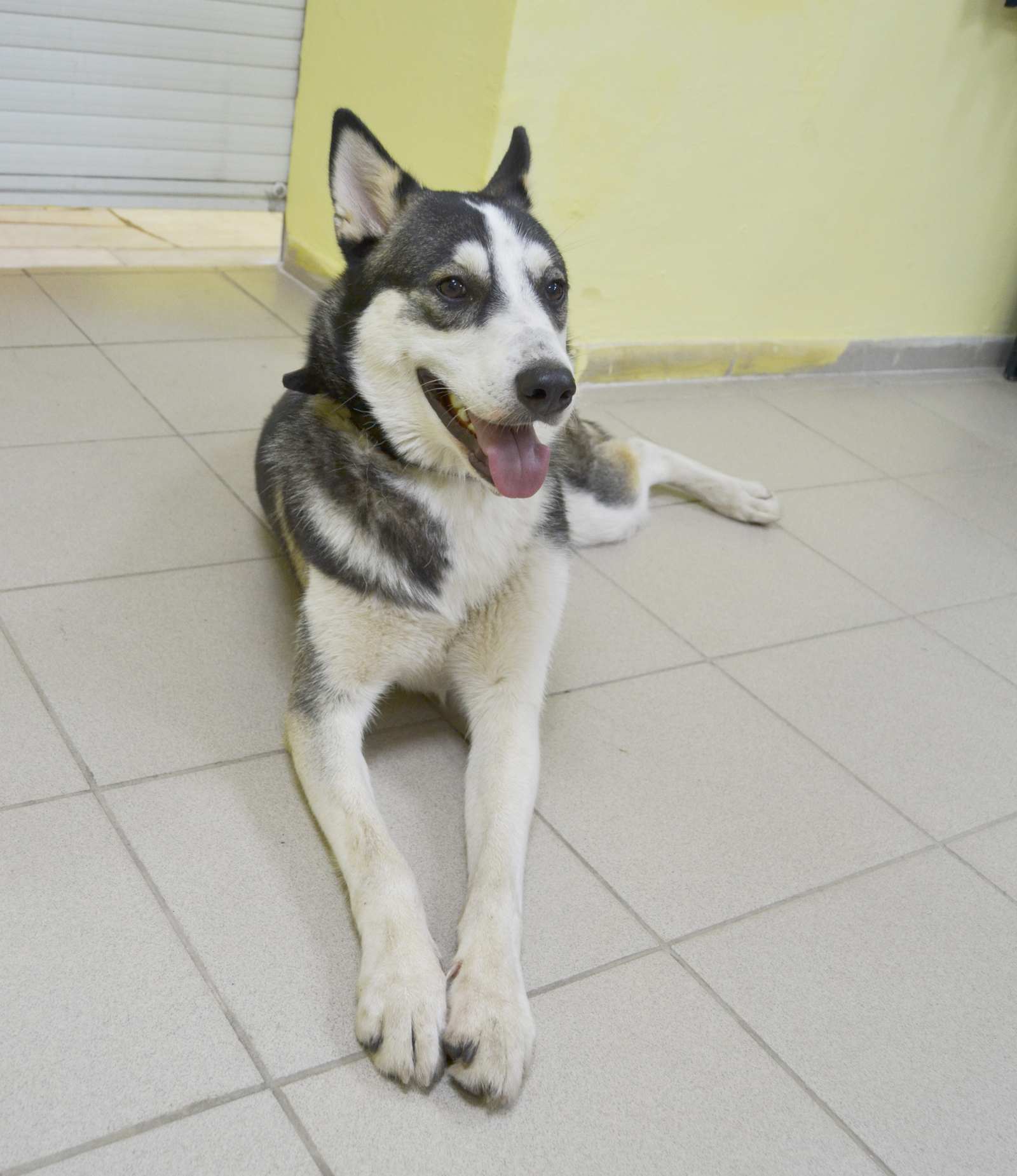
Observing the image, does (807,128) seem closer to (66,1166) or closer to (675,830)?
(675,830)

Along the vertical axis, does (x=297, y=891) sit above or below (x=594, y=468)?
below

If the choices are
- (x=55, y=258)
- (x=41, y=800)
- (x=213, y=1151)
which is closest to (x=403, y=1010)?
(x=213, y=1151)

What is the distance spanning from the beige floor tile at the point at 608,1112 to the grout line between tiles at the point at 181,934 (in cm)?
1

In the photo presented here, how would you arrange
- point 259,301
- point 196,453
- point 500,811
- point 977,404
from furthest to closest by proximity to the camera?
point 977,404
point 259,301
point 196,453
point 500,811

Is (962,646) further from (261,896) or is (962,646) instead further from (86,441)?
(86,441)

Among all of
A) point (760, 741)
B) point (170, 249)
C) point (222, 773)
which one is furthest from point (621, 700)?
point (170, 249)

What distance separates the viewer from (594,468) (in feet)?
8.61

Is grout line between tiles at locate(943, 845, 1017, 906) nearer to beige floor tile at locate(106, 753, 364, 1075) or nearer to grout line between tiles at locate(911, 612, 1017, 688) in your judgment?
grout line between tiles at locate(911, 612, 1017, 688)

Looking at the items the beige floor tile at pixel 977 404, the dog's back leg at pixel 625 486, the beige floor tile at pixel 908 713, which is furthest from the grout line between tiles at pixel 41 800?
the beige floor tile at pixel 977 404

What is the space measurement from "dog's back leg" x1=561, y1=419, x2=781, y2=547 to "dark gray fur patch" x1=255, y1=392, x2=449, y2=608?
63 cm

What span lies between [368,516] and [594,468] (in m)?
0.95

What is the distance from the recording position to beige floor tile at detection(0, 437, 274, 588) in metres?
2.20

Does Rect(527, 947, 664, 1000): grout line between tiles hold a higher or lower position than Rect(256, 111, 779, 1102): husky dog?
lower

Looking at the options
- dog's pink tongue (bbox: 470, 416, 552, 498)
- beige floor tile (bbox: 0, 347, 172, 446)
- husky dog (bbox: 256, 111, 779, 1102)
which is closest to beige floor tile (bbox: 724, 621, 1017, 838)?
husky dog (bbox: 256, 111, 779, 1102)
